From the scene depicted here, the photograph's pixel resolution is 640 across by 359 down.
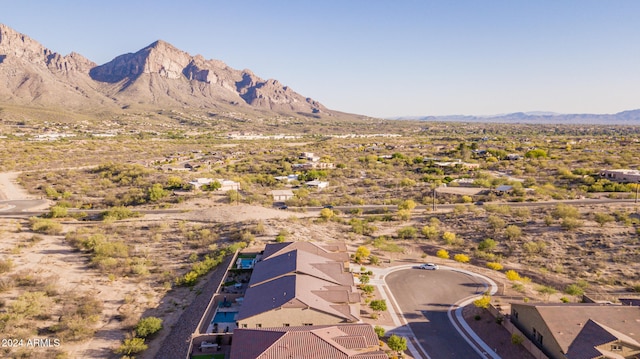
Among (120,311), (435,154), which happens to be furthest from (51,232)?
(435,154)

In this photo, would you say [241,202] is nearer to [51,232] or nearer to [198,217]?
[198,217]

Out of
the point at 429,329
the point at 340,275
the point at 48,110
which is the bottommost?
the point at 429,329

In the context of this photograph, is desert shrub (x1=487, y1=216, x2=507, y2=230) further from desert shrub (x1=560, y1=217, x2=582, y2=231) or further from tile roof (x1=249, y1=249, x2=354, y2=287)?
tile roof (x1=249, y1=249, x2=354, y2=287)

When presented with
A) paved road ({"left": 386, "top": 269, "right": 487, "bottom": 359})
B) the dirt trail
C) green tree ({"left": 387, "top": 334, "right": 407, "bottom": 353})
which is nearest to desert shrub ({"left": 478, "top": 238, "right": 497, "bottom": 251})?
paved road ({"left": 386, "top": 269, "right": 487, "bottom": 359})

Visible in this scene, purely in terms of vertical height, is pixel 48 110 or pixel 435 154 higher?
pixel 48 110

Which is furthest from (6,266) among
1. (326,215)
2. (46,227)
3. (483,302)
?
(483,302)
